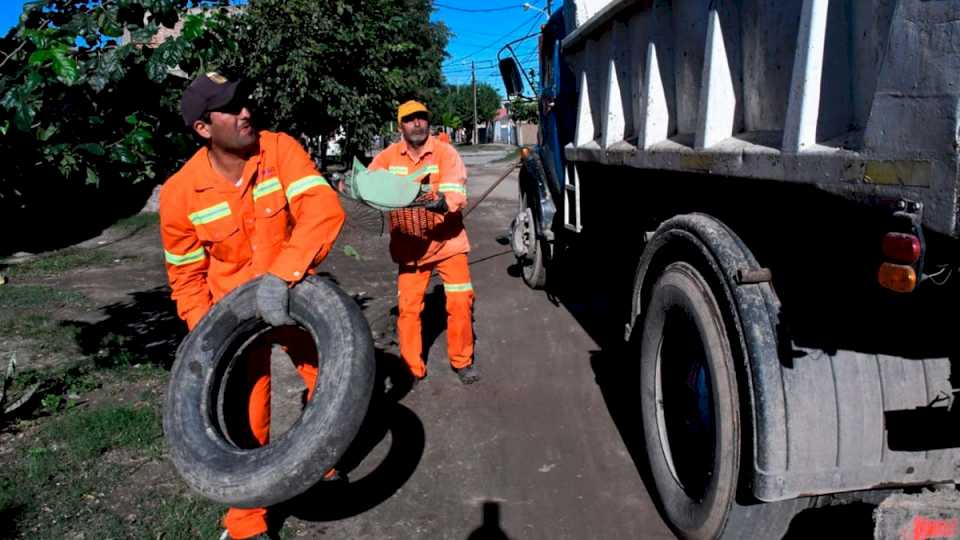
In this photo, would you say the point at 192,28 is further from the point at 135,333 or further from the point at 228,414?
the point at 135,333

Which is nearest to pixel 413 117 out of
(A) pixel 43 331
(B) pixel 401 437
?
(B) pixel 401 437

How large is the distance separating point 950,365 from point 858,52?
965mm

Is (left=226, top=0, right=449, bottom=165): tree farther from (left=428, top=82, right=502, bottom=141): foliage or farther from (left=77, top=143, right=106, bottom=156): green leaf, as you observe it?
(left=428, top=82, right=502, bottom=141): foliage

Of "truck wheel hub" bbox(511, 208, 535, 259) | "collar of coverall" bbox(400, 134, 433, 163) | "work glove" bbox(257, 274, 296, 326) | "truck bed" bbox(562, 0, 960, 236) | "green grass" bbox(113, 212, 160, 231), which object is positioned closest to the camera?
"truck bed" bbox(562, 0, 960, 236)

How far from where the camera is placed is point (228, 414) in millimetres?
2766

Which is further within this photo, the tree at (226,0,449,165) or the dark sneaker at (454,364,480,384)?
the tree at (226,0,449,165)

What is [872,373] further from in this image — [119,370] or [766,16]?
[119,370]

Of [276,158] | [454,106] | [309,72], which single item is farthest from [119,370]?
[454,106]

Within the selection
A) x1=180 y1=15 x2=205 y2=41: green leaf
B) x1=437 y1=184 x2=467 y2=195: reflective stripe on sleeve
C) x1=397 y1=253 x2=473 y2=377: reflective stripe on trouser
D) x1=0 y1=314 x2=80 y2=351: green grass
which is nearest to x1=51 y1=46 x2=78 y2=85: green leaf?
x1=180 y1=15 x2=205 y2=41: green leaf

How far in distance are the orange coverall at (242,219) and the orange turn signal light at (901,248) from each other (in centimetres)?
187

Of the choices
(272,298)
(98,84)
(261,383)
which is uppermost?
(98,84)

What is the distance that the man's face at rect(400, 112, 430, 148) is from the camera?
434cm

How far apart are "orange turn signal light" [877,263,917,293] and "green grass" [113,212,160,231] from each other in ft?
41.9

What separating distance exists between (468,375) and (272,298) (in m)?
2.21
